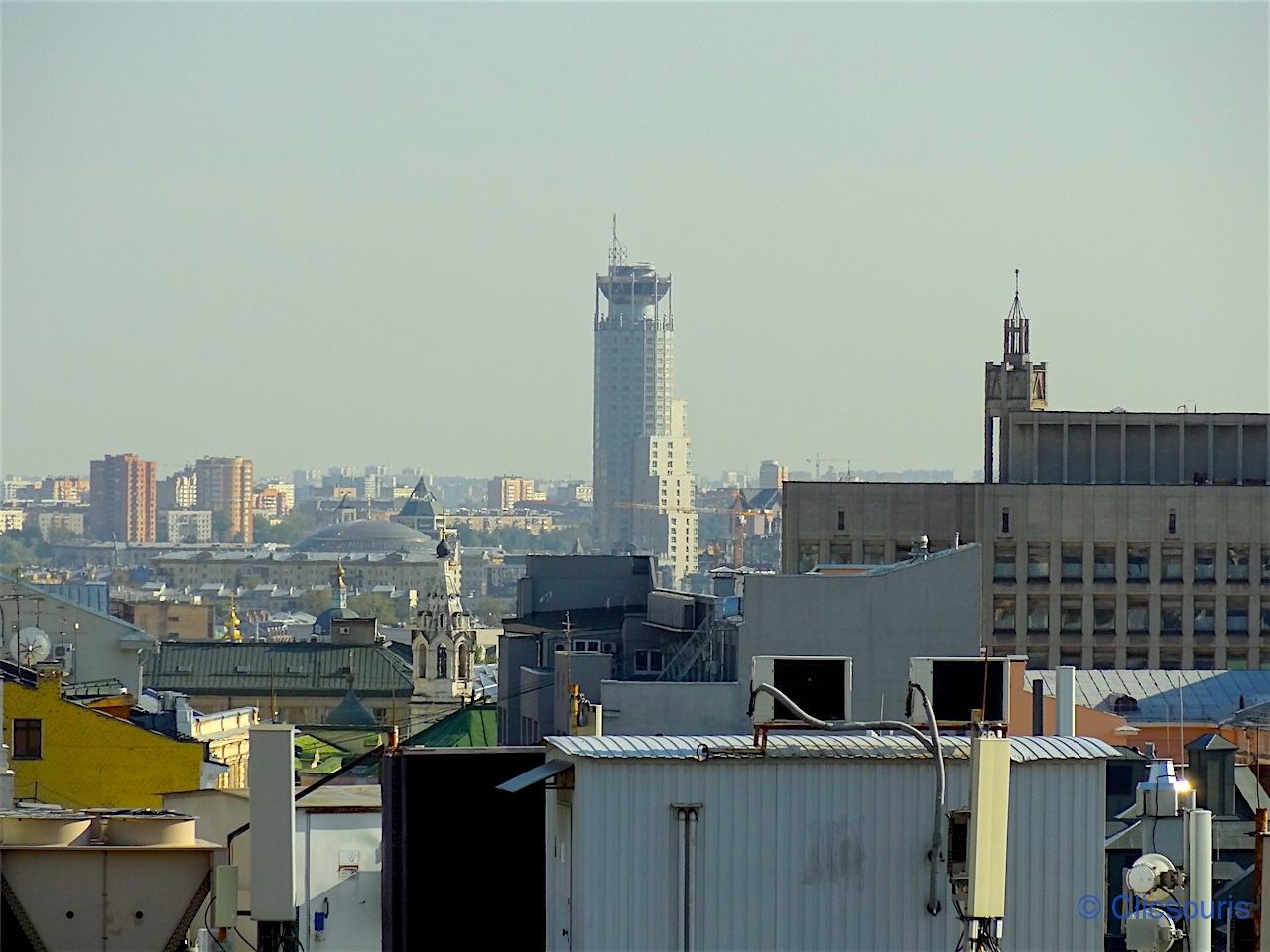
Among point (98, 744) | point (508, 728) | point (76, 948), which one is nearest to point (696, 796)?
point (76, 948)

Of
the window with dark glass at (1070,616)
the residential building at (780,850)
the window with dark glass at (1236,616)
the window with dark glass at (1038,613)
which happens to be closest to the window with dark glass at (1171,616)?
the window with dark glass at (1236,616)

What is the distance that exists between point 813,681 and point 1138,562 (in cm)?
4932

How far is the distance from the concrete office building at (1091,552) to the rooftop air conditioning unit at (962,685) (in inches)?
1790

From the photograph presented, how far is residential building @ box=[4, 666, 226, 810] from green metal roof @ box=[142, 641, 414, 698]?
2565 inches

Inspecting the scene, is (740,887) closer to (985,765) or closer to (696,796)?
(696,796)

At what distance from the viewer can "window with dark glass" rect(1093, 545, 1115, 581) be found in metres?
64.9

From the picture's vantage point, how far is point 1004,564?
212ft

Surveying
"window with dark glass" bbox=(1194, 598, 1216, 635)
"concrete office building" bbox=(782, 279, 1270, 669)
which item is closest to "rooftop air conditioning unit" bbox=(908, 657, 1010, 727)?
"concrete office building" bbox=(782, 279, 1270, 669)

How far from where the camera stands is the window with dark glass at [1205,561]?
6494 cm

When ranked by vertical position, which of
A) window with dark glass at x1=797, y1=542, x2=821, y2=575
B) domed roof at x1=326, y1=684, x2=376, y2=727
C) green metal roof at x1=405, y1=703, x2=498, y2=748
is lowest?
domed roof at x1=326, y1=684, x2=376, y2=727

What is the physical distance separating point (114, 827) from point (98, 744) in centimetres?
2287

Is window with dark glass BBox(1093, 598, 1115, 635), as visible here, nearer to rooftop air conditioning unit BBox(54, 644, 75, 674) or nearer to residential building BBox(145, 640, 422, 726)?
rooftop air conditioning unit BBox(54, 644, 75, 674)

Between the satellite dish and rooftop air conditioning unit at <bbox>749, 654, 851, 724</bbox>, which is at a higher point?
rooftop air conditioning unit at <bbox>749, 654, 851, 724</bbox>

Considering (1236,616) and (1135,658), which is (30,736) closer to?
(1135,658)
